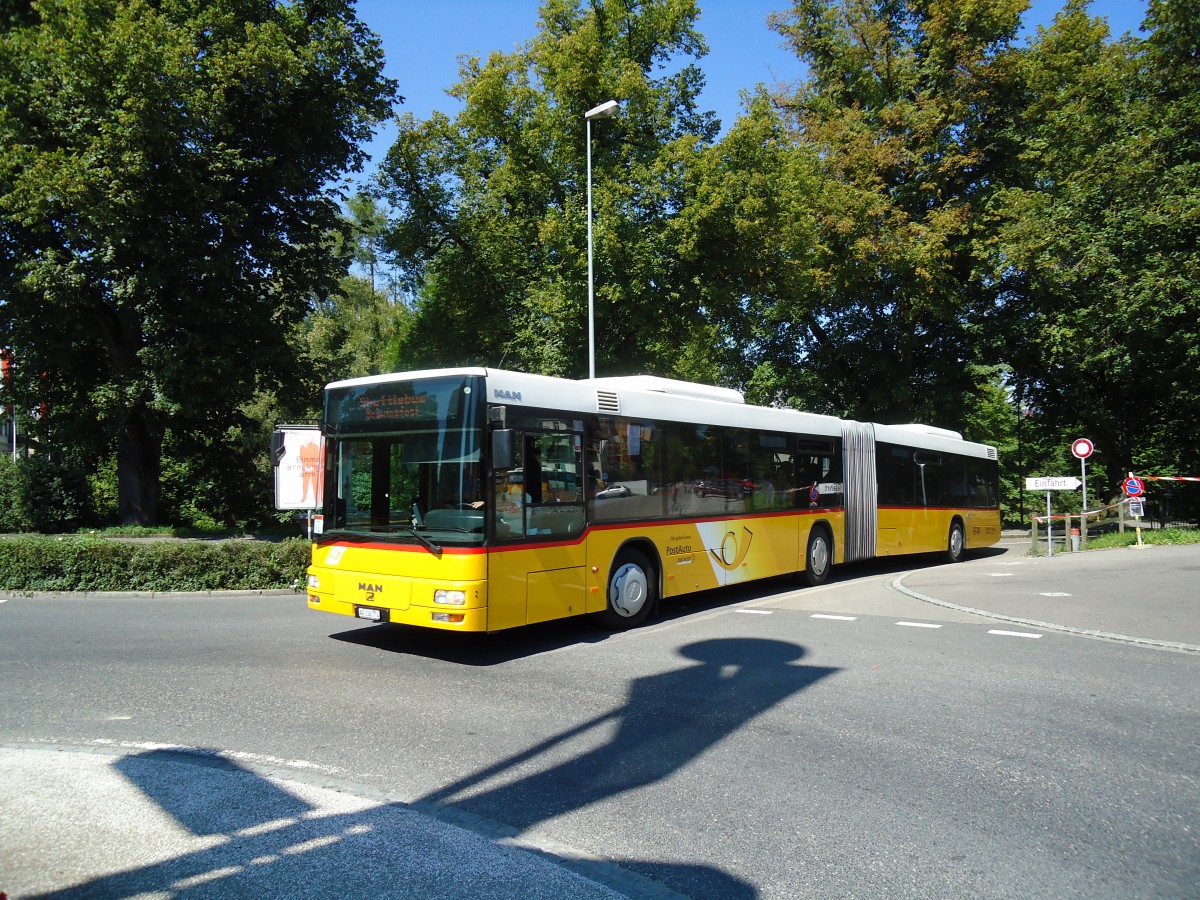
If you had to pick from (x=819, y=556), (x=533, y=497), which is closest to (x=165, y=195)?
(x=533, y=497)

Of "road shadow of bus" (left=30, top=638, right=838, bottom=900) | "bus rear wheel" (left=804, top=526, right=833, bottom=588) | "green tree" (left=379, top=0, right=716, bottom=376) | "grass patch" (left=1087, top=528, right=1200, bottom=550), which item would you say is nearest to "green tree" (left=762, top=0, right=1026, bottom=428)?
"green tree" (left=379, top=0, right=716, bottom=376)

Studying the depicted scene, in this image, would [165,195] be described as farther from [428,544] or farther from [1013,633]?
[1013,633]

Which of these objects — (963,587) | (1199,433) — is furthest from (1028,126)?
(963,587)

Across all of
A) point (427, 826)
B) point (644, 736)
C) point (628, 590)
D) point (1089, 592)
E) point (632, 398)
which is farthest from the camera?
point (1089, 592)

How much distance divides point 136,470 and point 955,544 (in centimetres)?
2137

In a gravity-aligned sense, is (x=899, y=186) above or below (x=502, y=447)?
above

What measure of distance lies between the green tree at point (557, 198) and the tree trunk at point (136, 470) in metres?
8.01

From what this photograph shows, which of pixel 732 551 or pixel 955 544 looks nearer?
pixel 732 551

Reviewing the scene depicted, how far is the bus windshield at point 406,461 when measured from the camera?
7.94 metres

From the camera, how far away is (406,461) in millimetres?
8344

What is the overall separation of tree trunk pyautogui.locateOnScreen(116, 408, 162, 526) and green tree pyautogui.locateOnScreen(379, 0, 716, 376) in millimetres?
8013

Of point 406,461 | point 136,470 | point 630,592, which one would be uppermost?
point 136,470

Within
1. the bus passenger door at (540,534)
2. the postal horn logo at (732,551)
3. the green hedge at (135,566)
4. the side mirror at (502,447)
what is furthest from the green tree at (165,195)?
the side mirror at (502,447)

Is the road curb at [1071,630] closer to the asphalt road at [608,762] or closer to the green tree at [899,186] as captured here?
the asphalt road at [608,762]
